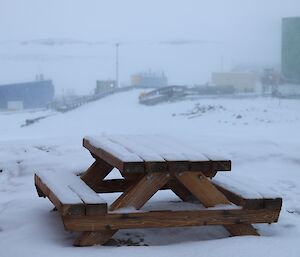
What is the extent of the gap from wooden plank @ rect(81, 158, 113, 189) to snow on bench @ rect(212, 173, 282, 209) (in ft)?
2.20

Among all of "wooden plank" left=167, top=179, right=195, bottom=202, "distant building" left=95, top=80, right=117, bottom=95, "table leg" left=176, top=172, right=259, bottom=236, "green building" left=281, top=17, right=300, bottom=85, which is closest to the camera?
"table leg" left=176, top=172, right=259, bottom=236

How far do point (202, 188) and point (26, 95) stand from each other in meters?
44.4

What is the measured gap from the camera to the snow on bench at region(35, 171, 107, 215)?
2.45 metres

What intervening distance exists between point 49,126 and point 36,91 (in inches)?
918

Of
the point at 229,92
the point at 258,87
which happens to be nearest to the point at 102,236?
the point at 229,92

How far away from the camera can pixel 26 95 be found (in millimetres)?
45688

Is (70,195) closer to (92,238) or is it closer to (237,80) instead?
(92,238)

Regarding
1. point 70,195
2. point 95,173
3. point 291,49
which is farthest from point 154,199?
point 291,49

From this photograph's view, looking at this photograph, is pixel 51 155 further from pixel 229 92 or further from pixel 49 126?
pixel 229 92

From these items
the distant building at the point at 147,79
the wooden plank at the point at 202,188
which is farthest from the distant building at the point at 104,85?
the wooden plank at the point at 202,188

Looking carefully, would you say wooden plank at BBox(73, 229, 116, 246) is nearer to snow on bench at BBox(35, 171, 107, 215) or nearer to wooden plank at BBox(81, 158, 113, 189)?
snow on bench at BBox(35, 171, 107, 215)

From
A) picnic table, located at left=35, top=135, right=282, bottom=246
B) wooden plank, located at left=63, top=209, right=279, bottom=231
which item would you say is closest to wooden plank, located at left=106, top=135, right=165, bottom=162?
picnic table, located at left=35, top=135, right=282, bottom=246

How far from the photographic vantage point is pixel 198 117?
19641 mm

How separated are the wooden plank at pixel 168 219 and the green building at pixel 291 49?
98.3 ft
